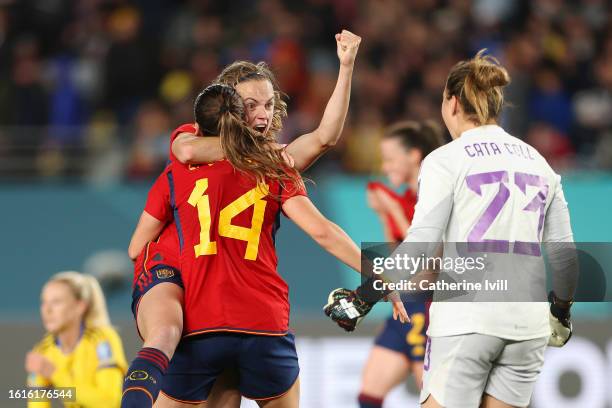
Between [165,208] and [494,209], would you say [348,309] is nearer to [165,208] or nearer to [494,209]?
[494,209]

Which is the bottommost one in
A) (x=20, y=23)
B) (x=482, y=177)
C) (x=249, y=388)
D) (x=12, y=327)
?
(x=249, y=388)

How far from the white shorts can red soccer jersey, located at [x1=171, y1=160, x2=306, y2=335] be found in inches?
30.7

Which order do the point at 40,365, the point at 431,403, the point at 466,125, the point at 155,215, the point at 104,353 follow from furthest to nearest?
the point at 104,353 → the point at 40,365 → the point at 155,215 → the point at 466,125 → the point at 431,403

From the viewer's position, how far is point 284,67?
39.1ft

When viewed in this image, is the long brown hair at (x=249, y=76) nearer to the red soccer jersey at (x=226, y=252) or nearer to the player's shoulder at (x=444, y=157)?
the red soccer jersey at (x=226, y=252)

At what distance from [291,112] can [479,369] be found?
24.3ft

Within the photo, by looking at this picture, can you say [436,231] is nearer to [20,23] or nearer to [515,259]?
[515,259]

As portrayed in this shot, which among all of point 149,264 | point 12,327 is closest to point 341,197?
point 12,327

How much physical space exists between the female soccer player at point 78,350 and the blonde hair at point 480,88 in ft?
8.95

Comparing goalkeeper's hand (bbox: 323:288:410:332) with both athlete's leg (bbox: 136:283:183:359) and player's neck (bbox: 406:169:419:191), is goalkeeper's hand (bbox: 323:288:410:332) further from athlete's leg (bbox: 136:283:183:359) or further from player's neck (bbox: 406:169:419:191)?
player's neck (bbox: 406:169:419:191)

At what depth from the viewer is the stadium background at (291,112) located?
8797 mm

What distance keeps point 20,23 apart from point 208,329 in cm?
875

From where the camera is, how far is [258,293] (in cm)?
481

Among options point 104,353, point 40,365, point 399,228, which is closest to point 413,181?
point 399,228
